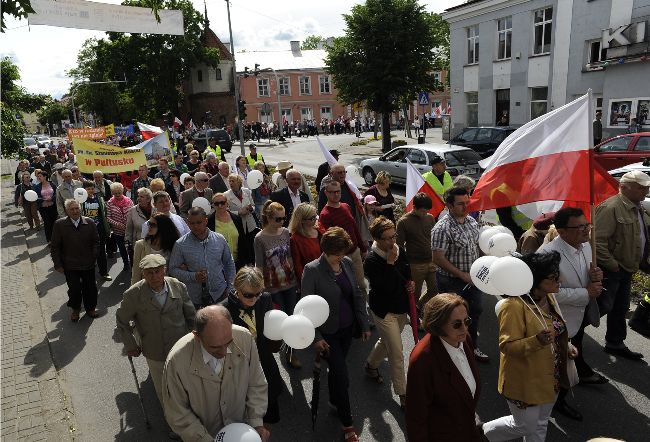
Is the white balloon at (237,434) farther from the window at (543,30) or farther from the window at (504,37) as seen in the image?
the window at (504,37)

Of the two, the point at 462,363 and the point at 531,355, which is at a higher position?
the point at 462,363

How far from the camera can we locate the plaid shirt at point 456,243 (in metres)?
4.88

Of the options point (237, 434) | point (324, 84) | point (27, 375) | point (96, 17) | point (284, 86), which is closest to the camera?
point (237, 434)

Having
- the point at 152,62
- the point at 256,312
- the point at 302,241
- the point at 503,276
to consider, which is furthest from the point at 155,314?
the point at 152,62

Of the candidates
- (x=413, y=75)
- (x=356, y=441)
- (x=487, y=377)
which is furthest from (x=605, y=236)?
(x=413, y=75)

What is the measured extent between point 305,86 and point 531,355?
199 feet

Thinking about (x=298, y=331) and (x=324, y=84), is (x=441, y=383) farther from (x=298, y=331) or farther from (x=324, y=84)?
(x=324, y=84)

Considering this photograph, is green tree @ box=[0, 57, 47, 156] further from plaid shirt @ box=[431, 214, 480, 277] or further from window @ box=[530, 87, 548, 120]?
window @ box=[530, 87, 548, 120]

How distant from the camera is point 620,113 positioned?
20734 mm

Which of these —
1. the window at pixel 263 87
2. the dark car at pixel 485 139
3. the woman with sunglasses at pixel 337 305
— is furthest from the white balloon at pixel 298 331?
the window at pixel 263 87

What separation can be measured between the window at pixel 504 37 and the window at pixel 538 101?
257 centimetres

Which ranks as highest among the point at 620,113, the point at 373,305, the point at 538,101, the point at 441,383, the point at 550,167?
the point at 538,101

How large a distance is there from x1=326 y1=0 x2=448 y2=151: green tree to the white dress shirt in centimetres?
2275

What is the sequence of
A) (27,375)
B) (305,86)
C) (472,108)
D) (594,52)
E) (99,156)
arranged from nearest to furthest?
1. (27,375)
2. (99,156)
3. (594,52)
4. (472,108)
5. (305,86)
